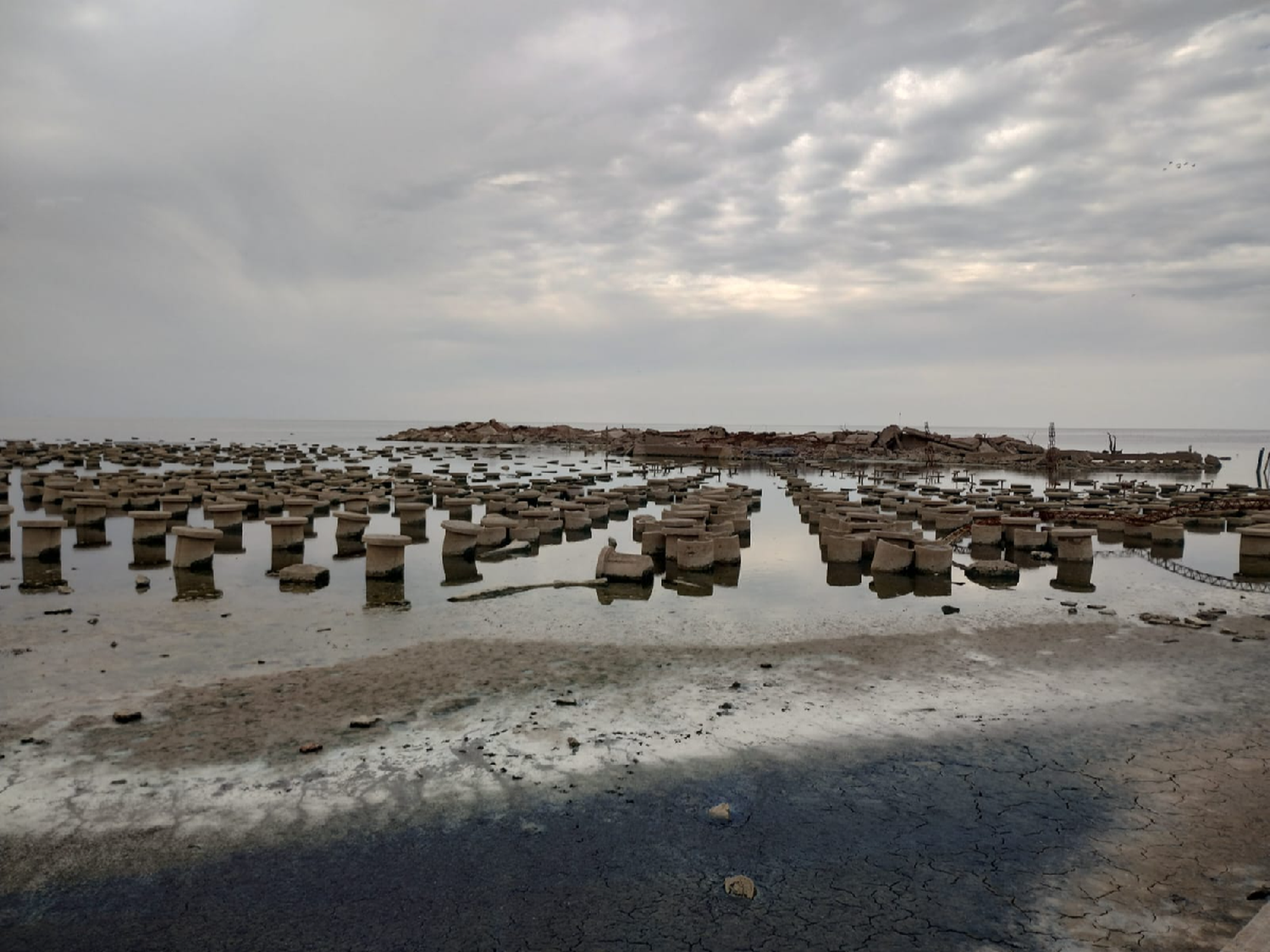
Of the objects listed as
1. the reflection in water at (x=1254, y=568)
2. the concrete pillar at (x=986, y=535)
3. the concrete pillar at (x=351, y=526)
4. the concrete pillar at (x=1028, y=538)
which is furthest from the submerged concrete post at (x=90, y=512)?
the reflection in water at (x=1254, y=568)

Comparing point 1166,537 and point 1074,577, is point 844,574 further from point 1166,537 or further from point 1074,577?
point 1166,537

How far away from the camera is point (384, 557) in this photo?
1339 centimetres

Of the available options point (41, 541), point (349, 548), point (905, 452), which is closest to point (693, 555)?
point (349, 548)

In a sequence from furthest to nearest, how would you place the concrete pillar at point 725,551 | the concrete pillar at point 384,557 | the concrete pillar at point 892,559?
the concrete pillar at point 725,551 → the concrete pillar at point 892,559 → the concrete pillar at point 384,557

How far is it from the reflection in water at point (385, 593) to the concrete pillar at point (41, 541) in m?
6.61

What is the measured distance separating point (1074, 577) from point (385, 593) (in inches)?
478

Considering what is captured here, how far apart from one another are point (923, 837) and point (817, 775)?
102 centimetres

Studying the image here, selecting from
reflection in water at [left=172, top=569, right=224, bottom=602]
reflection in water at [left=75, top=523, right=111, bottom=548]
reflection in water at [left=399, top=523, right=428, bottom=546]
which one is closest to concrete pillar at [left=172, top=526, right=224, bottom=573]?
reflection in water at [left=172, top=569, right=224, bottom=602]

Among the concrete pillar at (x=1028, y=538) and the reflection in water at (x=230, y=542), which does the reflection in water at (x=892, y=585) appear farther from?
the reflection in water at (x=230, y=542)

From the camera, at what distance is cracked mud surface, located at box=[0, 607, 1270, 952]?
4.26 m

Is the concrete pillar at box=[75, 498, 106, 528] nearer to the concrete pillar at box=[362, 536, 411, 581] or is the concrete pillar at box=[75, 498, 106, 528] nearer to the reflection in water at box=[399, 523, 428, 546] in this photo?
the reflection in water at box=[399, 523, 428, 546]

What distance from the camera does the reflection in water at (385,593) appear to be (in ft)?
38.4

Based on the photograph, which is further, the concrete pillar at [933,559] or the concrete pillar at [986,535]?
the concrete pillar at [986,535]

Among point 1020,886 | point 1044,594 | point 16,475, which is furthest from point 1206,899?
point 16,475
